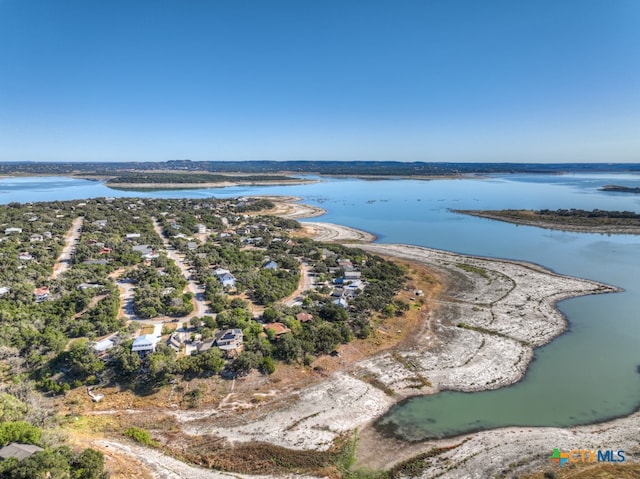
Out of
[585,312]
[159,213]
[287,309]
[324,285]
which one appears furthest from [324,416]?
[159,213]

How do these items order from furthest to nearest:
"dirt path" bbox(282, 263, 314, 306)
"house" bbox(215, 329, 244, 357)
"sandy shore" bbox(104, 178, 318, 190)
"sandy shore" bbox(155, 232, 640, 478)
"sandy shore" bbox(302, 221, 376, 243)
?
"sandy shore" bbox(104, 178, 318, 190) < "sandy shore" bbox(302, 221, 376, 243) < "dirt path" bbox(282, 263, 314, 306) < "house" bbox(215, 329, 244, 357) < "sandy shore" bbox(155, 232, 640, 478)

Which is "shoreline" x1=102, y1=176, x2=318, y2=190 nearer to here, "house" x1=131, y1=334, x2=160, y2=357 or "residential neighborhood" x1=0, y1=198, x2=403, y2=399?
"residential neighborhood" x1=0, y1=198, x2=403, y2=399

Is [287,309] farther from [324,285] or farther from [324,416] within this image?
[324,416]

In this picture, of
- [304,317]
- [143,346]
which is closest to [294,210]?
[304,317]

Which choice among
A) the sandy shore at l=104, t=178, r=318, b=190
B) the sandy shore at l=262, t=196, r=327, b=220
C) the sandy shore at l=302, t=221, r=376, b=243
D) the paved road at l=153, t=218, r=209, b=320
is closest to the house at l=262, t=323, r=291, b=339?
the paved road at l=153, t=218, r=209, b=320

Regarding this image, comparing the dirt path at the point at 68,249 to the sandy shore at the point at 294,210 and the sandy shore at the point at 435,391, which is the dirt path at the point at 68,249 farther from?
the sandy shore at the point at 294,210

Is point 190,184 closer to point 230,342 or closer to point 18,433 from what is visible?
point 230,342
